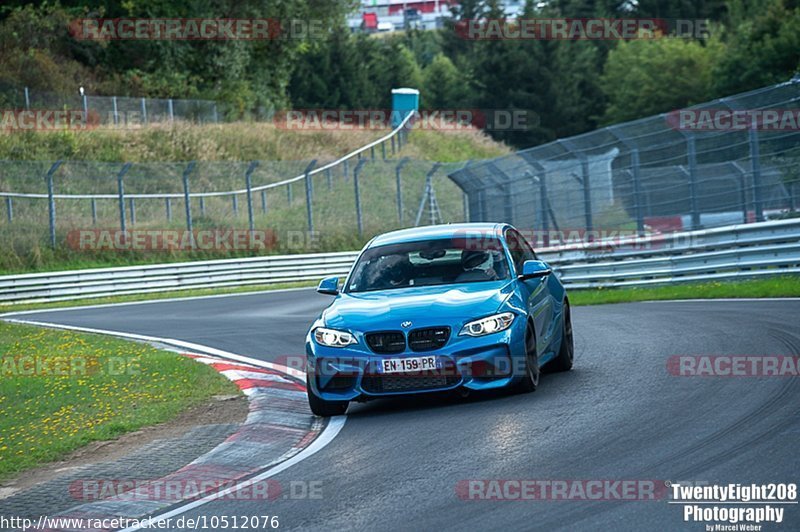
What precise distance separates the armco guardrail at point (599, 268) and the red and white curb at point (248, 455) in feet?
29.6

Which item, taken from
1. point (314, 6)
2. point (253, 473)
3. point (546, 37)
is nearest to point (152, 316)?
point (253, 473)

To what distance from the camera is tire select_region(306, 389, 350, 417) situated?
10258 millimetres

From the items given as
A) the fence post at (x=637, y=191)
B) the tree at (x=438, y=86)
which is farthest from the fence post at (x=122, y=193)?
the tree at (x=438, y=86)

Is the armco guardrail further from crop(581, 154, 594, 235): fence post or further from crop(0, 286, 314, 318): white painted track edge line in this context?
crop(581, 154, 594, 235): fence post

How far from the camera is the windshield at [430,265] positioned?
11.1 m

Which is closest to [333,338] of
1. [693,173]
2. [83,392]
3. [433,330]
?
[433,330]

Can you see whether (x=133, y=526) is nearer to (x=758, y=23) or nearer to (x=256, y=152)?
(x=256, y=152)

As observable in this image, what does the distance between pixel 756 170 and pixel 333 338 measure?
37.3 feet

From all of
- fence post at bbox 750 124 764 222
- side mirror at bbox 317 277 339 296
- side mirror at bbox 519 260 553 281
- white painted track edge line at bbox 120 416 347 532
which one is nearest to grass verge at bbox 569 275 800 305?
fence post at bbox 750 124 764 222

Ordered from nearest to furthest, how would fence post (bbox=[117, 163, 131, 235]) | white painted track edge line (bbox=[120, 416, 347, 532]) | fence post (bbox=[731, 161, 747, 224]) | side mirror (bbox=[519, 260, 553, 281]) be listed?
white painted track edge line (bbox=[120, 416, 347, 532])
side mirror (bbox=[519, 260, 553, 281])
fence post (bbox=[731, 161, 747, 224])
fence post (bbox=[117, 163, 131, 235])

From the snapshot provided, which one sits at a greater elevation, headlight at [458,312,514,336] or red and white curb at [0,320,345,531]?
headlight at [458,312,514,336]

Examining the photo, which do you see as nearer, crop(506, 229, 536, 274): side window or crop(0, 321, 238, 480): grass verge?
crop(0, 321, 238, 480): grass verge

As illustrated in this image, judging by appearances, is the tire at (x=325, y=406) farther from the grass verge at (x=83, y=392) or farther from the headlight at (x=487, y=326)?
the grass verge at (x=83, y=392)

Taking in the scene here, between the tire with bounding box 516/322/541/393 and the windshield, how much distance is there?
2.68 ft
